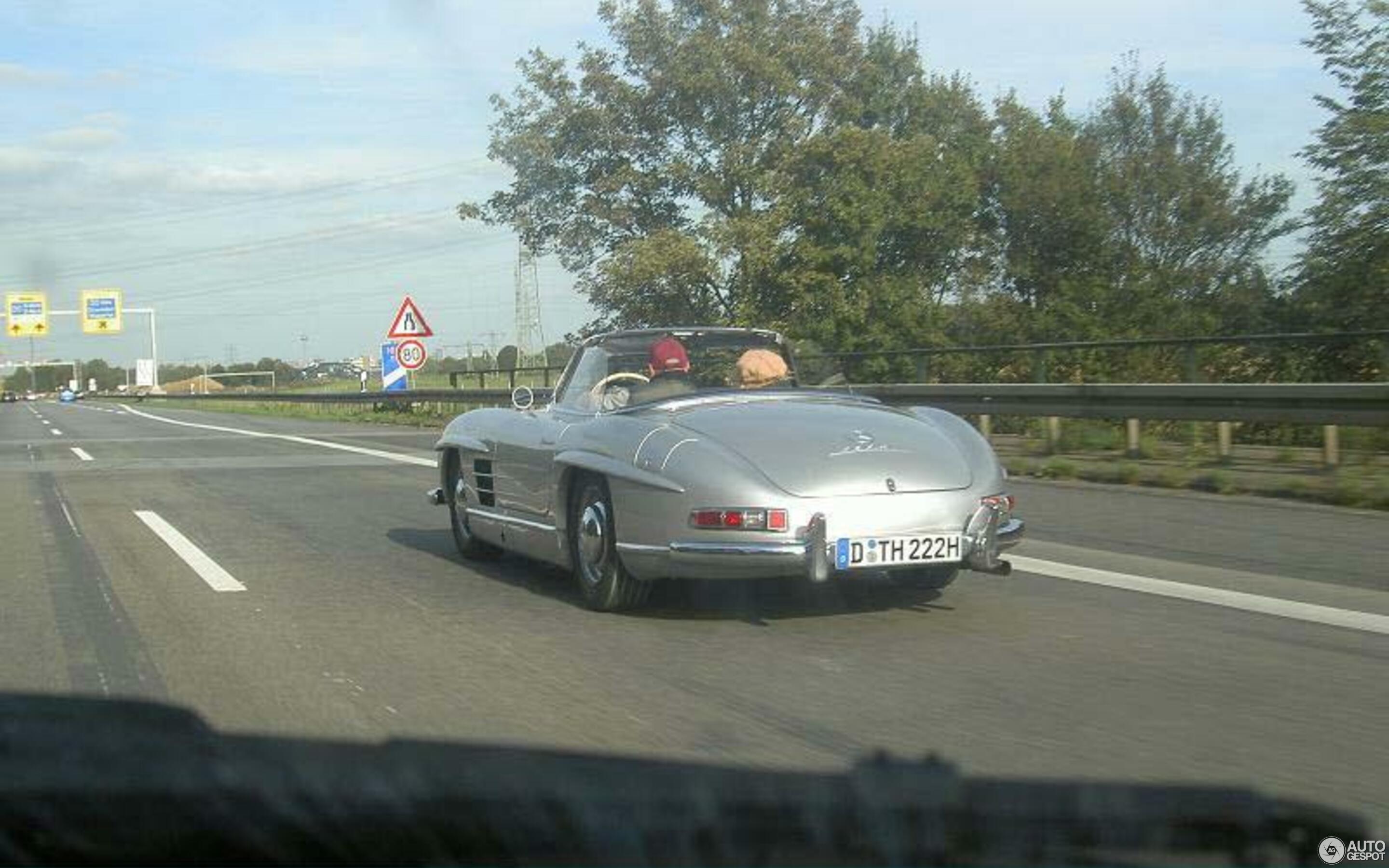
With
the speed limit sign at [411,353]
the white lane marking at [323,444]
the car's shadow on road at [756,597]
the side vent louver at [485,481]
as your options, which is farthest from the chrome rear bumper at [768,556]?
the speed limit sign at [411,353]

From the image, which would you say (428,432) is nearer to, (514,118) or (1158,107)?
(514,118)

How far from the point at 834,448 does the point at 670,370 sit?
4.96 ft

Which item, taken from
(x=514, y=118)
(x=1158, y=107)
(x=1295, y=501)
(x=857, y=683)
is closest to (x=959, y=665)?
(x=857, y=683)

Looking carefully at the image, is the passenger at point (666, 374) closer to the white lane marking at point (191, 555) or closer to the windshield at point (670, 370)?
the windshield at point (670, 370)

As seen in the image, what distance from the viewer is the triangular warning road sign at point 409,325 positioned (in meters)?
29.2

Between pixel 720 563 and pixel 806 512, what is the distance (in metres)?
0.42

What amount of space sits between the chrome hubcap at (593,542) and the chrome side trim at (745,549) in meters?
0.67

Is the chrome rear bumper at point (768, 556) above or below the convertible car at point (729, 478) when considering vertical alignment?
below

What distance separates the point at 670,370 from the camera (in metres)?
7.35

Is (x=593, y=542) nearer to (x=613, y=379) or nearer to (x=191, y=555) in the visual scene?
(x=613, y=379)

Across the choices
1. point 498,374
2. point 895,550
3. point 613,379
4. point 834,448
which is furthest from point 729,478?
point 498,374

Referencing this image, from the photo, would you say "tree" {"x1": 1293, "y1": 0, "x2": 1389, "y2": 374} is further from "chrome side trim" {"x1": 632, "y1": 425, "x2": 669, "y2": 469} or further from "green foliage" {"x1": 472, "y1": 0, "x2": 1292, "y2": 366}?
"chrome side trim" {"x1": 632, "y1": 425, "x2": 669, "y2": 469}

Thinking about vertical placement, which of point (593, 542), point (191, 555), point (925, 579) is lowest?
point (191, 555)

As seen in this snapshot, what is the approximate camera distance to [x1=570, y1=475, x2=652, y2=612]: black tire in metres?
6.53
